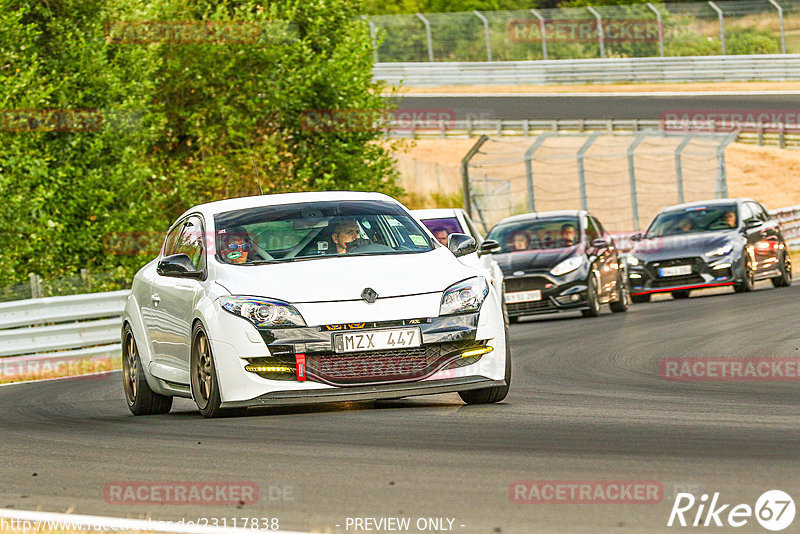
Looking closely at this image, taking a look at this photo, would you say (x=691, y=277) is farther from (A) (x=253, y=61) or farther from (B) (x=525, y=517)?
(B) (x=525, y=517)

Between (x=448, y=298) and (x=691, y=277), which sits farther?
(x=691, y=277)

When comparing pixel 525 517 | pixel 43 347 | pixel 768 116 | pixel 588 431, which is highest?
pixel 525 517

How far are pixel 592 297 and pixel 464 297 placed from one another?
38.6 feet

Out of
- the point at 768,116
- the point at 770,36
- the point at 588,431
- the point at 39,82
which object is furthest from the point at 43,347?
the point at 770,36

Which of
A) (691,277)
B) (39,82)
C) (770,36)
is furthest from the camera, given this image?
(770,36)

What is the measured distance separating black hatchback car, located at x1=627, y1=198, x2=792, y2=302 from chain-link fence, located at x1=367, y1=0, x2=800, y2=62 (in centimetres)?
2692

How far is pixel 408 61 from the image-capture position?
58438mm

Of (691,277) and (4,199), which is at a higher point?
(4,199)

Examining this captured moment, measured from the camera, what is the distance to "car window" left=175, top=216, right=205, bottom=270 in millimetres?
10491

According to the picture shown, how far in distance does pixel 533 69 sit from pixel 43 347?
39.9 metres

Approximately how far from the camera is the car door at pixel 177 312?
1020 cm

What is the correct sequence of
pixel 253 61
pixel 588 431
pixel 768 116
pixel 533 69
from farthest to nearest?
pixel 533 69, pixel 768 116, pixel 253 61, pixel 588 431
